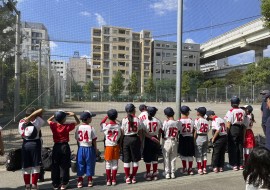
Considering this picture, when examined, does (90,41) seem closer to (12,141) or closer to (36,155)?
(12,141)

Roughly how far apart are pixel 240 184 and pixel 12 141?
757 cm

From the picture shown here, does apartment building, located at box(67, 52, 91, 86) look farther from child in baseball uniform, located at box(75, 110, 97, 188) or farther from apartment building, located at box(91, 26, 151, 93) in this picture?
child in baseball uniform, located at box(75, 110, 97, 188)

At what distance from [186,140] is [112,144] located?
6.17 feet

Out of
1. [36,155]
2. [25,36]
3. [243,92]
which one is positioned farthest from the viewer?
[243,92]

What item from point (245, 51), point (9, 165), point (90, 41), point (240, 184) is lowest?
point (240, 184)

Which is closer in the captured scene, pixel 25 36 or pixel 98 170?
pixel 98 170

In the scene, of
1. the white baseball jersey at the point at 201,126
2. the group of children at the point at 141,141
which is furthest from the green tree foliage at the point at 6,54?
the white baseball jersey at the point at 201,126

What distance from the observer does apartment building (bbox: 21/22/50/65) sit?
10.2 meters

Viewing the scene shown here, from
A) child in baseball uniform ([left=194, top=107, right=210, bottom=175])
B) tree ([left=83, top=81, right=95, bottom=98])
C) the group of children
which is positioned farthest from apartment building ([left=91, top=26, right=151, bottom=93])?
child in baseball uniform ([left=194, top=107, right=210, bottom=175])

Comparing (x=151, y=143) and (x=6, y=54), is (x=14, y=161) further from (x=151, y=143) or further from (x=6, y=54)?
(x=6, y=54)

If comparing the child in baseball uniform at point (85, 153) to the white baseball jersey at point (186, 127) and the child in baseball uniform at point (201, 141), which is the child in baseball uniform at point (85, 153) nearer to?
the white baseball jersey at point (186, 127)

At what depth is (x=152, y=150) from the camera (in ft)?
21.2

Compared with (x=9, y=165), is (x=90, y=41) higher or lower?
higher

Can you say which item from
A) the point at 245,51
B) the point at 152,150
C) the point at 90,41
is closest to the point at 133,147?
the point at 152,150
